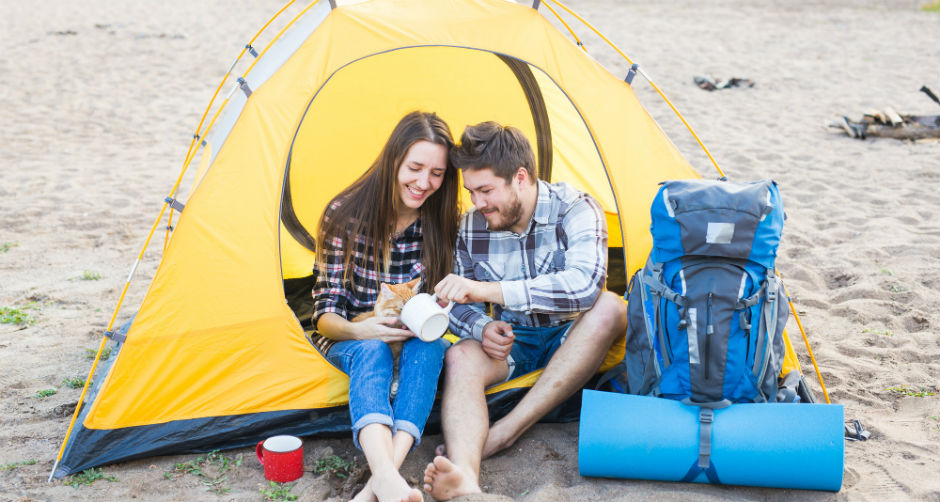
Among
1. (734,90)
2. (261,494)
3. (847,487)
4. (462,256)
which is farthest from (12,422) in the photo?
(734,90)

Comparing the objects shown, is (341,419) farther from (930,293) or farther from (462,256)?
(930,293)

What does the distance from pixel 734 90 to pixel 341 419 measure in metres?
6.43

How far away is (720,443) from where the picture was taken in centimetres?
219

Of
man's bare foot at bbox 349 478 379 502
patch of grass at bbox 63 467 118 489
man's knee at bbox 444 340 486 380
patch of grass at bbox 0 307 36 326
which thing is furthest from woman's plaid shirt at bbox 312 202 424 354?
patch of grass at bbox 0 307 36 326

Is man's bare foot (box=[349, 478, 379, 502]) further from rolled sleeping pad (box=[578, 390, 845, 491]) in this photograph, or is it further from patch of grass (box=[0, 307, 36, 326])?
patch of grass (box=[0, 307, 36, 326])

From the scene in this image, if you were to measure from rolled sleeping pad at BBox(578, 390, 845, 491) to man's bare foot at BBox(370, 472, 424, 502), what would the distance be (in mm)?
498

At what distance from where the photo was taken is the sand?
2.41 m

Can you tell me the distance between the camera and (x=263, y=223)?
2.58m

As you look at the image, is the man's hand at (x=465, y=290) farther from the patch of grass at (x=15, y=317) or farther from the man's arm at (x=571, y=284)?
the patch of grass at (x=15, y=317)

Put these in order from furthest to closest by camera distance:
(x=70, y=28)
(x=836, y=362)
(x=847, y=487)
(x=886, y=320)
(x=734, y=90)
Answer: (x=70, y=28), (x=734, y=90), (x=886, y=320), (x=836, y=362), (x=847, y=487)

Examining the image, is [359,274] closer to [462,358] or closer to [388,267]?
[388,267]

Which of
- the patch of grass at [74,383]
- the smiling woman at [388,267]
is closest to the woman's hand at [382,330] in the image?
the smiling woman at [388,267]

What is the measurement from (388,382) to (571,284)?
632 millimetres

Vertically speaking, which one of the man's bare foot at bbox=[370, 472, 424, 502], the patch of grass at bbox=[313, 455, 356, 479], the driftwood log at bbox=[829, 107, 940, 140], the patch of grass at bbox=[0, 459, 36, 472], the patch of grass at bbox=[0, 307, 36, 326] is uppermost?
the driftwood log at bbox=[829, 107, 940, 140]
